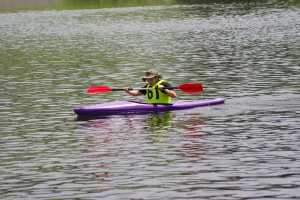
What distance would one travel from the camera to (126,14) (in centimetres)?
9044

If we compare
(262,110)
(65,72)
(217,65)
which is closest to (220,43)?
(217,65)

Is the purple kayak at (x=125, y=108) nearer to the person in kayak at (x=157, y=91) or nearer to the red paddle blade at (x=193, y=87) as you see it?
the person in kayak at (x=157, y=91)

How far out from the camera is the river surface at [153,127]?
13.8 m

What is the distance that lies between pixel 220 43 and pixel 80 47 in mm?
9270

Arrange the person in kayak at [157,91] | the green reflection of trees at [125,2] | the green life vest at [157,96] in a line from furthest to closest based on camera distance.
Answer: the green reflection of trees at [125,2] → the green life vest at [157,96] → the person in kayak at [157,91]

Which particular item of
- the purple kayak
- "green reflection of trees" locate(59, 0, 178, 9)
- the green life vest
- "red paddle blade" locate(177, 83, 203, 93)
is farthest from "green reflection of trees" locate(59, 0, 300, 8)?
the purple kayak

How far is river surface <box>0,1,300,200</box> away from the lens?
1375 centimetres

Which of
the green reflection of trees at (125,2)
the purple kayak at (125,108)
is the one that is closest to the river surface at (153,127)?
the purple kayak at (125,108)

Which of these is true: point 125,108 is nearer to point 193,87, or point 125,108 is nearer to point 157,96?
point 157,96

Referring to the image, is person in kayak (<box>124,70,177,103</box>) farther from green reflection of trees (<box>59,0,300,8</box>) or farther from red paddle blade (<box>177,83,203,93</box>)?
green reflection of trees (<box>59,0,300,8</box>)

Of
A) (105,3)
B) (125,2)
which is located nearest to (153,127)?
(125,2)

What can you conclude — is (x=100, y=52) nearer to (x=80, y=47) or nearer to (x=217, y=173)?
(x=80, y=47)

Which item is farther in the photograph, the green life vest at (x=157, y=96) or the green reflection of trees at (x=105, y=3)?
the green reflection of trees at (x=105, y=3)

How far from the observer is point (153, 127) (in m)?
19.9
